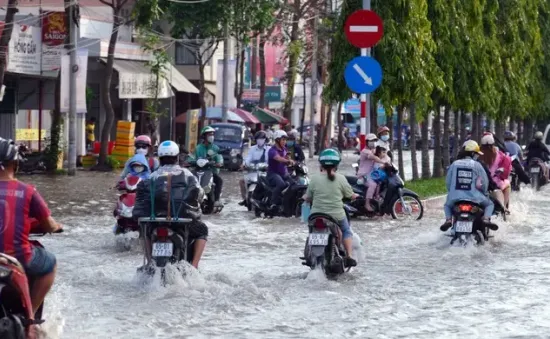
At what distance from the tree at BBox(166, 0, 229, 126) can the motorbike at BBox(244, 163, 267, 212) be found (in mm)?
29408

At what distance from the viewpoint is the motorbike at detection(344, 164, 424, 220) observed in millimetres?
23172

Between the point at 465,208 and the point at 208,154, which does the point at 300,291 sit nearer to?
the point at 465,208

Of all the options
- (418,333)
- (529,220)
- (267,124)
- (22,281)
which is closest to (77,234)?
(529,220)

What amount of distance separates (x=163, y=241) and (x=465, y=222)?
5.49 metres

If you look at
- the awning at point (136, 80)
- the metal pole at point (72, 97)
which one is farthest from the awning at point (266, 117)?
the metal pole at point (72, 97)

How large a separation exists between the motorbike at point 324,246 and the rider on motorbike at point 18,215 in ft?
17.8

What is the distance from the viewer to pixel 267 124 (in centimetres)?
7344

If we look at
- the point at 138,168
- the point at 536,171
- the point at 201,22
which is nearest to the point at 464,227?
the point at 138,168

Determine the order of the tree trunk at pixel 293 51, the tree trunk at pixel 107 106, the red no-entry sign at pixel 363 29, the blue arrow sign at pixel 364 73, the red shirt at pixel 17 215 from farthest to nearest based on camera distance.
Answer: the tree trunk at pixel 293 51, the tree trunk at pixel 107 106, the red no-entry sign at pixel 363 29, the blue arrow sign at pixel 364 73, the red shirt at pixel 17 215

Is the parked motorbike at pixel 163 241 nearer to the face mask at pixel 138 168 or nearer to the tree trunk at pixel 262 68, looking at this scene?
the face mask at pixel 138 168

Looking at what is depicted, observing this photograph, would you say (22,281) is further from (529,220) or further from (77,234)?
(529,220)

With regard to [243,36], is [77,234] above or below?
below

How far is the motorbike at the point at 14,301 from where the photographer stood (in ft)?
26.0

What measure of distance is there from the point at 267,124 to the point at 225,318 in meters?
62.4
